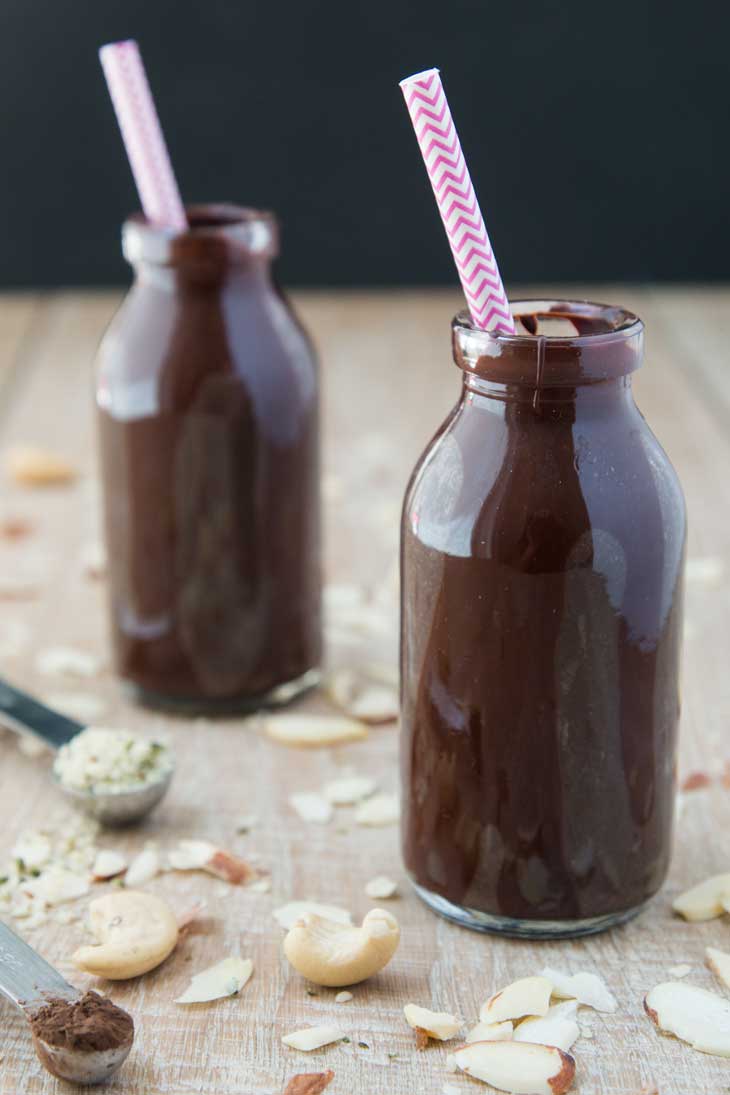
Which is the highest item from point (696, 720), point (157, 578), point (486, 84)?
point (486, 84)

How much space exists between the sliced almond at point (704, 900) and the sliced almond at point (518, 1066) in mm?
164

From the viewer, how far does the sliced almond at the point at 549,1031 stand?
741 mm


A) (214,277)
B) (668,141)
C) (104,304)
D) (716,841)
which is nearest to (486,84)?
(668,141)

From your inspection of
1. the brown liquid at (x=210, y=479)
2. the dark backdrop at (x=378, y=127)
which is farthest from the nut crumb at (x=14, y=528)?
the dark backdrop at (x=378, y=127)

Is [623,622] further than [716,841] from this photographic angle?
No

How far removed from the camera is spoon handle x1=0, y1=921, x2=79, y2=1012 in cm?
73

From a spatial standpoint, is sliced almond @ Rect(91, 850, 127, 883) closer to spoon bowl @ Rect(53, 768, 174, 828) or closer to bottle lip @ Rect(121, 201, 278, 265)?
spoon bowl @ Rect(53, 768, 174, 828)

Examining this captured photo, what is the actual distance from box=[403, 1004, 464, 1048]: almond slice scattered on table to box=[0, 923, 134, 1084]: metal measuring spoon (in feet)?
0.48

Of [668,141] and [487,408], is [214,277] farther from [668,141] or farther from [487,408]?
[668,141]

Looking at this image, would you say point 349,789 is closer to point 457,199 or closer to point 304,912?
point 304,912

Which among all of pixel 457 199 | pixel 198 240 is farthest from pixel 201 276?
pixel 457 199

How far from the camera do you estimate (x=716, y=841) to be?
939 millimetres

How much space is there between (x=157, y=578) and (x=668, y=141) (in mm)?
1724

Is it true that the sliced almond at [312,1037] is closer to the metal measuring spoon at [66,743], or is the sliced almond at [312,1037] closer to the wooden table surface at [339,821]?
the wooden table surface at [339,821]
